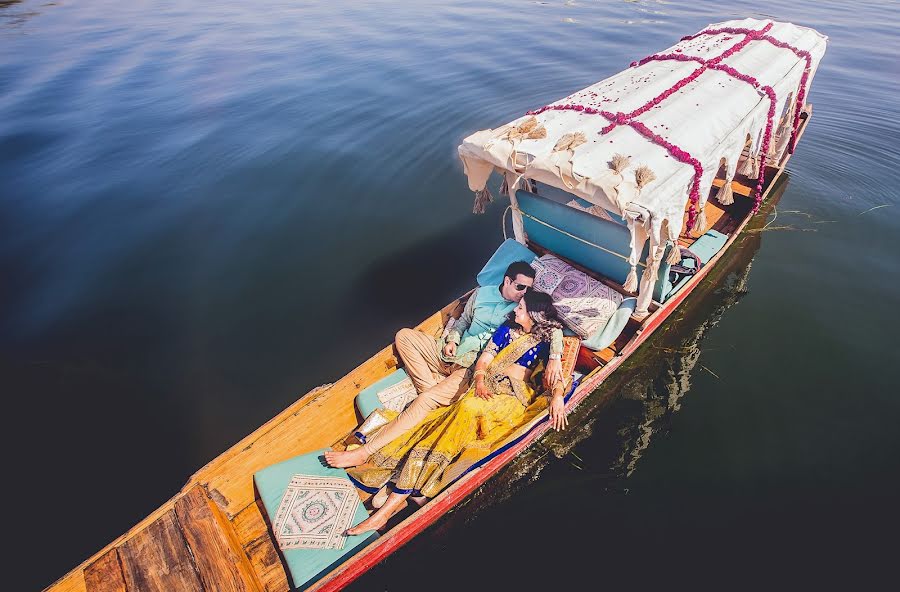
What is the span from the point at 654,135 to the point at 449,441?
4.57 metres

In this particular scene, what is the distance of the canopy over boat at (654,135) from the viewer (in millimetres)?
4797

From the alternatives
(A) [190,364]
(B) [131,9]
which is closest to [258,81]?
(A) [190,364]

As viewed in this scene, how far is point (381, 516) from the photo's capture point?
4527mm

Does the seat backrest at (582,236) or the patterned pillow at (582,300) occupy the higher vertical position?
the seat backrest at (582,236)

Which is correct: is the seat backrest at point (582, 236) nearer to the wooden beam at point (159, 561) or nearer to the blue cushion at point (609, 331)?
the blue cushion at point (609, 331)

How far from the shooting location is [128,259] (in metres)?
9.77

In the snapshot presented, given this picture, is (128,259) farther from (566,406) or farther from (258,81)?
(258,81)

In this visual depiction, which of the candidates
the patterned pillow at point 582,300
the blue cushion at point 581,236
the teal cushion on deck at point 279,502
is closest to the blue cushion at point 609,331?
the patterned pillow at point 582,300

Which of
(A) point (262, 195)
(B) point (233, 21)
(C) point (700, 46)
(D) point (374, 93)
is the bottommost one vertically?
(A) point (262, 195)

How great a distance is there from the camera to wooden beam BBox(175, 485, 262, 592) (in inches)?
159

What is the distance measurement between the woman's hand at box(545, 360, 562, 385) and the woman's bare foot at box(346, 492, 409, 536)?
2.14 metres

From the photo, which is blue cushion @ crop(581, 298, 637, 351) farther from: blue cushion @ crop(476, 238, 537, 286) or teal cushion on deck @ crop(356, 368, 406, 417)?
teal cushion on deck @ crop(356, 368, 406, 417)

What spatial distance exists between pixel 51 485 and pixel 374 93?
1515cm

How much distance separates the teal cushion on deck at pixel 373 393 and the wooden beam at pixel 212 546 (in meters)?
1.91
